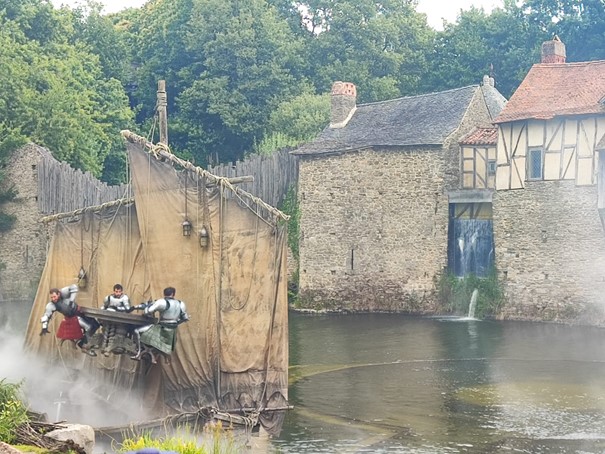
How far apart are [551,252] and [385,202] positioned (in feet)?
19.0

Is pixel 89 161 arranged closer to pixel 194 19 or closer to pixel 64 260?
pixel 194 19

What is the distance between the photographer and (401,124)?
32344mm

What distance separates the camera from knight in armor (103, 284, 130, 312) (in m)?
15.2

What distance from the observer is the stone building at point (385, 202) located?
102ft

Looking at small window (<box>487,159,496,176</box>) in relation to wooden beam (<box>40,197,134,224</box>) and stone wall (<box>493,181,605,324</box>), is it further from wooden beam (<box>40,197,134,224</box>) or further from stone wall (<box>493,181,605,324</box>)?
wooden beam (<box>40,197,134,224</box>)

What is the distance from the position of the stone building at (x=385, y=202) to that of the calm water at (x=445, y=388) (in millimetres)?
2700

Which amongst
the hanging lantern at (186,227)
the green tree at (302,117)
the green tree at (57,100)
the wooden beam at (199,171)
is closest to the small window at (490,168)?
the green tree at (302,117)

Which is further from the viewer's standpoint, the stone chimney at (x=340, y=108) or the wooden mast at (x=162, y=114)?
the stone chimney at (x=340, y=108)

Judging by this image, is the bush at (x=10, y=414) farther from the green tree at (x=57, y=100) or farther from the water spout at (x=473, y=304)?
the green tree at (x=57, y=100)

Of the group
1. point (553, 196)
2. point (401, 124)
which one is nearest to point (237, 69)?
point (401, 124)

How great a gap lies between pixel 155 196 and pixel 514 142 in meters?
15.8

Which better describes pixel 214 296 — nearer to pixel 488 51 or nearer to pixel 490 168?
pixel 490 168

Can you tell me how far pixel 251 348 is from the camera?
15055mm

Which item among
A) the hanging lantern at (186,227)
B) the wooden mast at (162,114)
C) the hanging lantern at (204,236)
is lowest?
the hanging lantern at (204,236)
